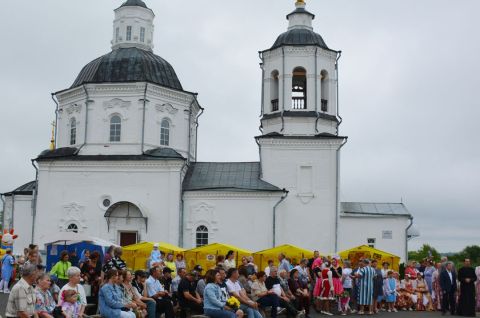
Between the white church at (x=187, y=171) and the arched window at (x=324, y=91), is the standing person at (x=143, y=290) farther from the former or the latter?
the arched window at (x=324, y=91)

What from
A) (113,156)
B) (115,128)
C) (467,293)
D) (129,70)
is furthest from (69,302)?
(129,70)

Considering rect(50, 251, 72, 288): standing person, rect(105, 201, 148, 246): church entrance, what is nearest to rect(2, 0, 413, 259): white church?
rect(105, 201, 148, 246): church entrance

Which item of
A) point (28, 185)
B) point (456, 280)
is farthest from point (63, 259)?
point (28, 185)

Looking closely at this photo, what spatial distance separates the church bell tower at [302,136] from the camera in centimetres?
3012

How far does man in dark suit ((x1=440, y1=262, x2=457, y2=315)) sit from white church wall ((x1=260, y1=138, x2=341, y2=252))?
11249 mm

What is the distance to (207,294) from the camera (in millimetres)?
12609

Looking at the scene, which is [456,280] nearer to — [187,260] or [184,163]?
[187,260]

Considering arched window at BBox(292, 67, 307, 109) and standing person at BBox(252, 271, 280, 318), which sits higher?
arched window at BBox(292, 67, 307, 109)

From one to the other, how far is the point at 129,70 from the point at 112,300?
2267 centimetres

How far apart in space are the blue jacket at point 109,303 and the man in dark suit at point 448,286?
11.3m

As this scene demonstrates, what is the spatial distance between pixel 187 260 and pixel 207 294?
11.3 m

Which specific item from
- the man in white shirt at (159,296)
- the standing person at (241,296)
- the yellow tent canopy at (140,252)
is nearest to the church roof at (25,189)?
the yellow tent canopy at (140,252)

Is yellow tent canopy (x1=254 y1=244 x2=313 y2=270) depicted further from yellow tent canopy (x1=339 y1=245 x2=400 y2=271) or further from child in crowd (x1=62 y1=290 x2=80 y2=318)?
child in crowd (x1=62 y1=290 x2=80 y2=318)

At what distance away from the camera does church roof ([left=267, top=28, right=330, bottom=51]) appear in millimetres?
31531
